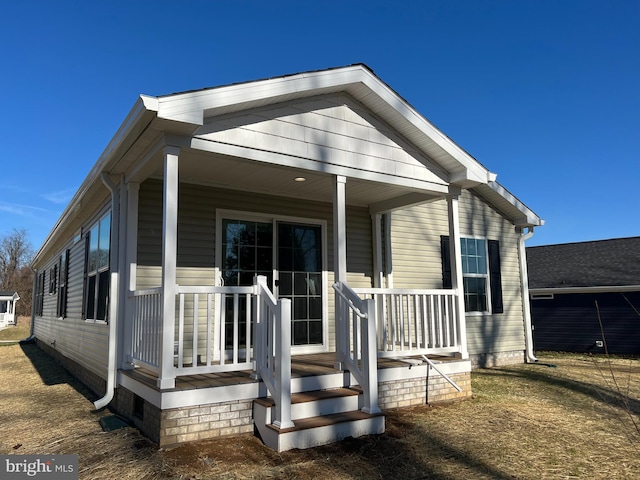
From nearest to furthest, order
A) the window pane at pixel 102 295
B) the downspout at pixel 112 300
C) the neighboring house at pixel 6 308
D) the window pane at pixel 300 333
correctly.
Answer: the downspout at pixel 112 300, the window pane at pixel 102 295, the window pane at pixel 300 333, the neighboring house at pixel 6 308

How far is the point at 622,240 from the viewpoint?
1452cm

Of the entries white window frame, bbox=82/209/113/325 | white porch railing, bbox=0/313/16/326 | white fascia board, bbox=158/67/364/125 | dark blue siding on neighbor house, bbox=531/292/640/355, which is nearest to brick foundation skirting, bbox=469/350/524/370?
dark blue siding on neighbor house, bbox=531/292/640/355

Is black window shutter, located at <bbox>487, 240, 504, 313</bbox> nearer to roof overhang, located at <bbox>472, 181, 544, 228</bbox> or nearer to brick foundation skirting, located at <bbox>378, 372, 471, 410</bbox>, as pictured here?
roof overhang, located at <bbox>472, 181, 544, 228</bbox>

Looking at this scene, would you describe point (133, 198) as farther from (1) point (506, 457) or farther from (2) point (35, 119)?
(2) point (35, 119)

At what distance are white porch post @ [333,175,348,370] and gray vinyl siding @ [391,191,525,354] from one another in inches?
111

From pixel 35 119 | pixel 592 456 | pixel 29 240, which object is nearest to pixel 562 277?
pixel 592 456

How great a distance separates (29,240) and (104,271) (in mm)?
49730

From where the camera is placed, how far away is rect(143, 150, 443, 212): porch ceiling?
4914 millimetres

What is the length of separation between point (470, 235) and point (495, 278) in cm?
103

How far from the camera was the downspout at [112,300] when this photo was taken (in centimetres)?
486

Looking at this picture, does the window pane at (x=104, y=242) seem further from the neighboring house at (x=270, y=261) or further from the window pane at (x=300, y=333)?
the window pane at (x=300, y=333)

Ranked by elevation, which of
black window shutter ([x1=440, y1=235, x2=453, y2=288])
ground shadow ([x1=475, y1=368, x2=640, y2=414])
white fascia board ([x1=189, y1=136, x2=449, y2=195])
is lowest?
ground shadow ([x1=475, y1=368, x2=640, y2=414])
